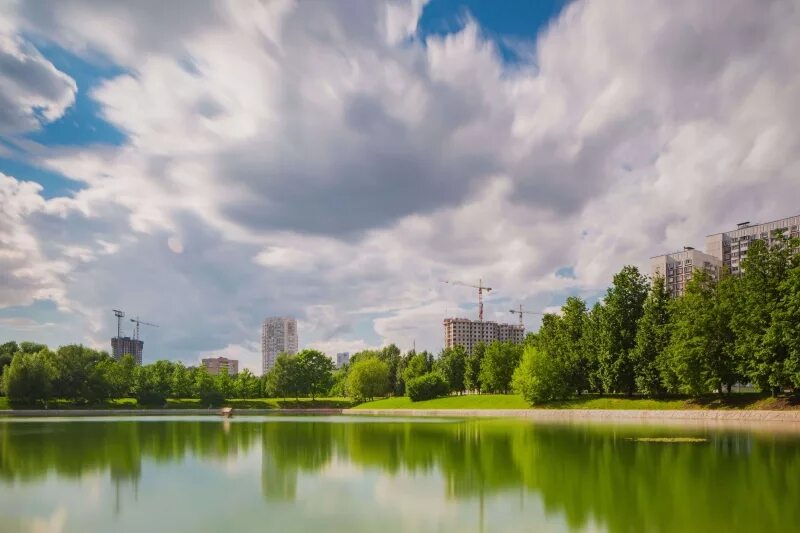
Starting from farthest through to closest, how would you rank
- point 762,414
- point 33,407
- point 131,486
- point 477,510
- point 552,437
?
1. point 33,407
2. point 762,414
3. point 552,437
4. point 131,486
5. point 477,510

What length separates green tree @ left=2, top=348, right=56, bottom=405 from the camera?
96.6m

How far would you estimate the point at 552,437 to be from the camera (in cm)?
Answer: 3738

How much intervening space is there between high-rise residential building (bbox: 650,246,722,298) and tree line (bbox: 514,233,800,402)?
80717 millimetres

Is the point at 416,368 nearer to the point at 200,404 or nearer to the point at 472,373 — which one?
the point at 472,373

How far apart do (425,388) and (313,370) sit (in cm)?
3104

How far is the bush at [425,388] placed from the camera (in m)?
98.8

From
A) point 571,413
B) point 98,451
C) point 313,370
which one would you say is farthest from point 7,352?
point 571,413

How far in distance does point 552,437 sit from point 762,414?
2370cm

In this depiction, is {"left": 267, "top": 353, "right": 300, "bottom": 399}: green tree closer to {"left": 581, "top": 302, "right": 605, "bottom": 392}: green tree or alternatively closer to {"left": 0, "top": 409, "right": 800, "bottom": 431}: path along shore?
{"left": 0, "top": 409, "right": 800, "bottom": 431}: path along shore

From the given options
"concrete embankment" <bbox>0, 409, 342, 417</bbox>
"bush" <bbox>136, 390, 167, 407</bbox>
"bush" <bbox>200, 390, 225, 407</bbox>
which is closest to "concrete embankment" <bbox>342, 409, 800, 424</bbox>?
"concrete embankment" <bbox>0, 409, 342, 417</bbox>

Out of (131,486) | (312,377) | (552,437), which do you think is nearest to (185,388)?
(312,377)

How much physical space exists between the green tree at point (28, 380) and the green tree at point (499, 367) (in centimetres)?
7063

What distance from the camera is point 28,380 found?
96938mm

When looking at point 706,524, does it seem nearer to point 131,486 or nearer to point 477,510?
point 477,510
